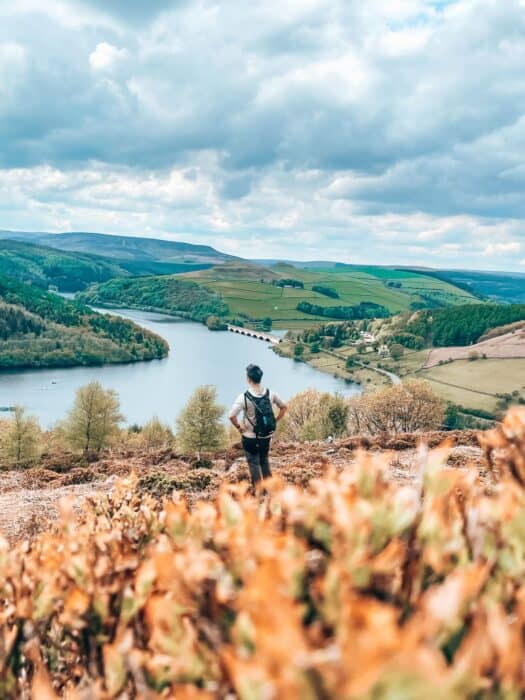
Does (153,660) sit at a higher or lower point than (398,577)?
lower

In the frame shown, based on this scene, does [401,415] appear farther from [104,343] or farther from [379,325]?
[379,325]

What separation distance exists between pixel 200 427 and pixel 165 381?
93.7 metres

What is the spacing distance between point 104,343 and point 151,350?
13.2 m

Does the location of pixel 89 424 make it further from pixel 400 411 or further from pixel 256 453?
pixel 256 453

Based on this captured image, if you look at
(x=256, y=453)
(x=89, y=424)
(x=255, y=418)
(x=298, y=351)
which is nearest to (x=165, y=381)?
(x=298, y=351)

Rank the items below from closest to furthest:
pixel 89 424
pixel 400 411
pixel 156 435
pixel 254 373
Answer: pixel 254 373 → pixel 89 424 → pixel 156 435 → pixel 400 411

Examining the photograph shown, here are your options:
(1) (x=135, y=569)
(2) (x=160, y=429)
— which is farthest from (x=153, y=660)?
(2) (x=160, y=429)

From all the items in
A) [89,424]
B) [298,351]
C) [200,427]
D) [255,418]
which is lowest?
[298,351]

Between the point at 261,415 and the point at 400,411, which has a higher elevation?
the point at 261,415

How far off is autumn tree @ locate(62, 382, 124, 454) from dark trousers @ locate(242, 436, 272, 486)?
3445 cm

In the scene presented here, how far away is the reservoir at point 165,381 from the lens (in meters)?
102

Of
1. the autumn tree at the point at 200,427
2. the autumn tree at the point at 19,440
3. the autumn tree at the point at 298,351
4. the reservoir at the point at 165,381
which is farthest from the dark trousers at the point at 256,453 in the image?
the autumn tree at the point at 298,351

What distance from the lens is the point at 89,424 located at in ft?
136

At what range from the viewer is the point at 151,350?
15550 centimetres
